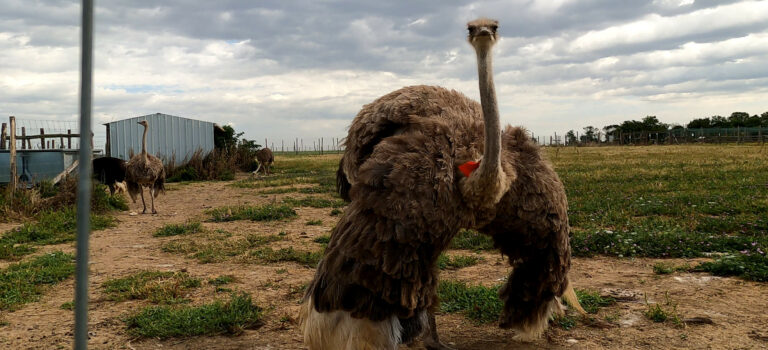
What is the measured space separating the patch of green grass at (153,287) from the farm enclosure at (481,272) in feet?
0.10

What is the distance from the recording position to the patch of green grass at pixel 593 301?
4.20 m

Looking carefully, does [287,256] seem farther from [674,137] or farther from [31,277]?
[674,137]

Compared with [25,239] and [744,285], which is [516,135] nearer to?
[744,285]

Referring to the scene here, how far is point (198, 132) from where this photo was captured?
24.0m

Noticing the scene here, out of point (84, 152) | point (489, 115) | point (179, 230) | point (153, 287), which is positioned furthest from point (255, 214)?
point (84, 152)

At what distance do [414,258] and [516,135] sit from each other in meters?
1.22

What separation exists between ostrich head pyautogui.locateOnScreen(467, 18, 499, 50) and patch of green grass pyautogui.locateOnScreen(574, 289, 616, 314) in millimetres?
2215

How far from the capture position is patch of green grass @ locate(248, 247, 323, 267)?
606 cm

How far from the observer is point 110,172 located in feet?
45.9

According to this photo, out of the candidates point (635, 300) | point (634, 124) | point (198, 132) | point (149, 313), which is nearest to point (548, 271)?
point (635, 300)

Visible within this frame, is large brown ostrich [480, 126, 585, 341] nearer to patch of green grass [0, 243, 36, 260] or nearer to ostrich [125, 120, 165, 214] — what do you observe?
patch of green grass [0, 243, 36, 260]

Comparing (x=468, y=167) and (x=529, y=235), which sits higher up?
(x=468, y=167)

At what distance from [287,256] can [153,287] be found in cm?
160

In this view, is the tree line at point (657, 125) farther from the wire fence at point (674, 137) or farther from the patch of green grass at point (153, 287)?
the patch of green grass at point (153, 287)
